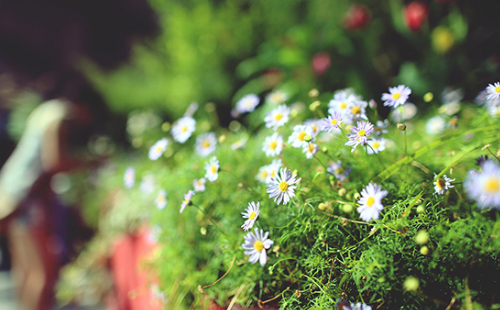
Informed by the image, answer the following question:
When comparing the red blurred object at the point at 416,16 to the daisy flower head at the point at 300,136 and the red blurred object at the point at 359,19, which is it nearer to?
the red blurred object at the point at 359,19

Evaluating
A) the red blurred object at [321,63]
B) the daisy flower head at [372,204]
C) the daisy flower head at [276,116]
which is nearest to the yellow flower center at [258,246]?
the daisy flower head at [372,204]

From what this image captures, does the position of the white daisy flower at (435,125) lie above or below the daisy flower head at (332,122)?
below

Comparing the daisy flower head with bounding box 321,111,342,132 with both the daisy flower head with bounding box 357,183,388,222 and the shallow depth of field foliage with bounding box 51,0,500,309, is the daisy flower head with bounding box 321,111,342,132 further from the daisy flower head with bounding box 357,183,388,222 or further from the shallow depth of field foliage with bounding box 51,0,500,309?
the daisy flower head with bounding box 357,183,388,222

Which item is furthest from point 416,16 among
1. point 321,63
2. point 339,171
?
point 339,171

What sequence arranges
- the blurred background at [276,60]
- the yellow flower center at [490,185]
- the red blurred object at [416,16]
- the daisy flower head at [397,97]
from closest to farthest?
the yellow flower center at [490,185]
the daisy flower head at [397,97]
the red blurred object at [416,16]
the blurred background at [276,60]

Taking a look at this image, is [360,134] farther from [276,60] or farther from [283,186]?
[276,60]

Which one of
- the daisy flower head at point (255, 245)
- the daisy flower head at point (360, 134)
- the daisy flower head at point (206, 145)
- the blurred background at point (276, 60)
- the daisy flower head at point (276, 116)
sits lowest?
the blurred background at point (276, 60)

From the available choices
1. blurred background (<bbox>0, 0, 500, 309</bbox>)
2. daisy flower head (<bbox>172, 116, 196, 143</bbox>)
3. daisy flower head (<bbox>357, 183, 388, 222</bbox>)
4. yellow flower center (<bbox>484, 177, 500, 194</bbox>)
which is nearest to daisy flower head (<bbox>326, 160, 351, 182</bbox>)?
daisy flower head (<bbox>357, 183, 388, 222</bbox>)

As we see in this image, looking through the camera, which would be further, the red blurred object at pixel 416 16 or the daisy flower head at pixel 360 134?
the red blurred object at pixel 416 16

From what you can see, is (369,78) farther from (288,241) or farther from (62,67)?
(62,67)
